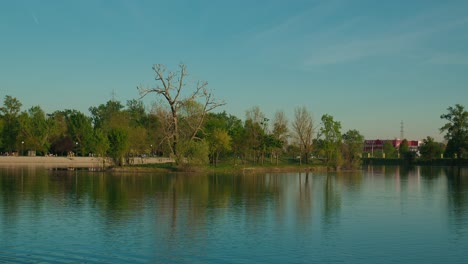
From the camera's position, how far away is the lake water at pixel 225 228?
18234mm

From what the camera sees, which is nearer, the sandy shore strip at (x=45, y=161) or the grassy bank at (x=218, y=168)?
the grassy bank at (x=218, y=168)

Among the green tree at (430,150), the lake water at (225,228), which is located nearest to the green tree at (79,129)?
the lake water at (225,228)

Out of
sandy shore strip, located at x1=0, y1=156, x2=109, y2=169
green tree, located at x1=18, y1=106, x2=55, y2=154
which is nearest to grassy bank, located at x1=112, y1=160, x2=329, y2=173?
sandy shore strip, located at x1=0, y1=156, x2=109, y2=169

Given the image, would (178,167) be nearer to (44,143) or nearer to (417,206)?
(417,206)

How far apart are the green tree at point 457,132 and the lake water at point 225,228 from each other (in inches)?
4184

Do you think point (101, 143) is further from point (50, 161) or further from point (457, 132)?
point (457, 132)

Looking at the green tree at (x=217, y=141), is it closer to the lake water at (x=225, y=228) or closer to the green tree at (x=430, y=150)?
the lake water at (x=225, y=228)

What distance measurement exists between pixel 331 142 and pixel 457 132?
2215 inches

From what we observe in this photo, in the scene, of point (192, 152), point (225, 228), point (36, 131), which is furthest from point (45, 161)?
point (225, 228)

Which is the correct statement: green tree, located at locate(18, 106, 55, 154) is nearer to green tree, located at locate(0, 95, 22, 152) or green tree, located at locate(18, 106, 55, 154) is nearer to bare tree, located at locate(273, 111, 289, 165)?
green tree, located at locate(0, 95, 22, 152)

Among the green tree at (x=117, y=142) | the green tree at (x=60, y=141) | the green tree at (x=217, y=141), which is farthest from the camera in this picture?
the green tree at (x=60, y=141)

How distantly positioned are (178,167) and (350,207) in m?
43.2

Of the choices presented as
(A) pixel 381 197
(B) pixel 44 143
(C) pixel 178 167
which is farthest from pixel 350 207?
(B) pixel 44 143

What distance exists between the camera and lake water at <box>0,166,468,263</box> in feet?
59.8
